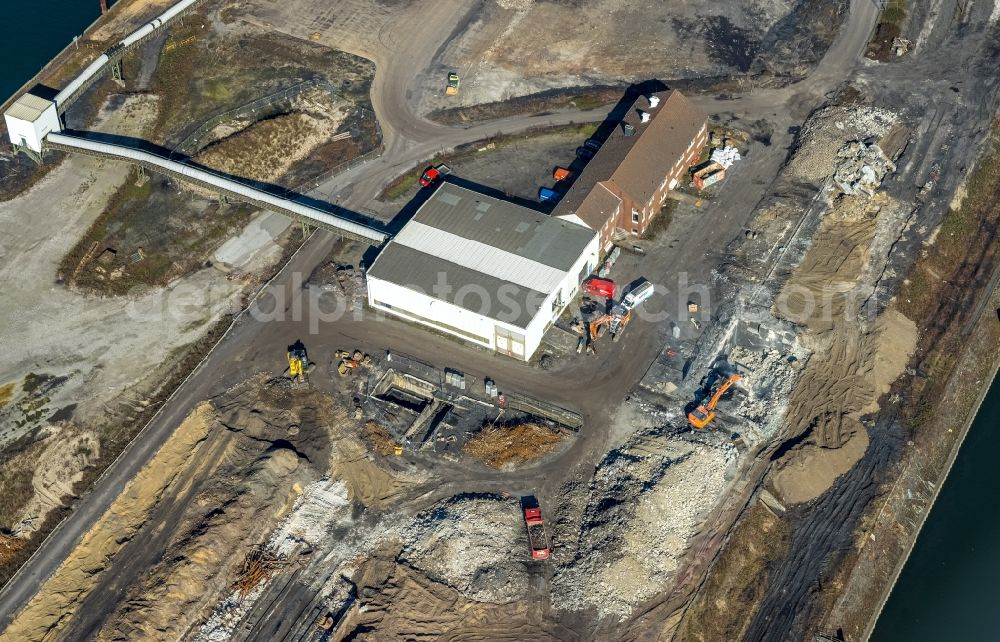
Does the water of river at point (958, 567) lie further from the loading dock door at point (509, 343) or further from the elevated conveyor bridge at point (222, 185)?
the elevated conveyor bridge at point (222, 185)

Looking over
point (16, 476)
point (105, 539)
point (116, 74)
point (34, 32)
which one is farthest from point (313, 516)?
point (34, 32)

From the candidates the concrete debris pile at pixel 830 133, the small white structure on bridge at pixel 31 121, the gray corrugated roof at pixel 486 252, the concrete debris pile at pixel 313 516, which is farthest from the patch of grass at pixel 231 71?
the concrete debris pile at pixel 830 133

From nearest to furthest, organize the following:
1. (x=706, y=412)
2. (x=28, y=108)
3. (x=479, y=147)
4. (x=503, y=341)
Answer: (x=706, y=412) → (x=503, y=341) → (x=28, y=108) → (x=479, y=147)

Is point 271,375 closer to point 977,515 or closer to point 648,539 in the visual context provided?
point 648,539

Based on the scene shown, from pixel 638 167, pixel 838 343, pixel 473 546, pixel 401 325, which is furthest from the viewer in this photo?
pixel 638 167

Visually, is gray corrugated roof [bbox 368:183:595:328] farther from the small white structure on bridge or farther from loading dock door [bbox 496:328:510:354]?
the small white structure on bridge

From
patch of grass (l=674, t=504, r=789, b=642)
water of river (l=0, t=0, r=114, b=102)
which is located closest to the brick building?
patch of grass (l=674, t=504, r=789, b=642)

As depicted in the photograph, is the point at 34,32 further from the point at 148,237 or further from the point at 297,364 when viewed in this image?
the point at 297,364
